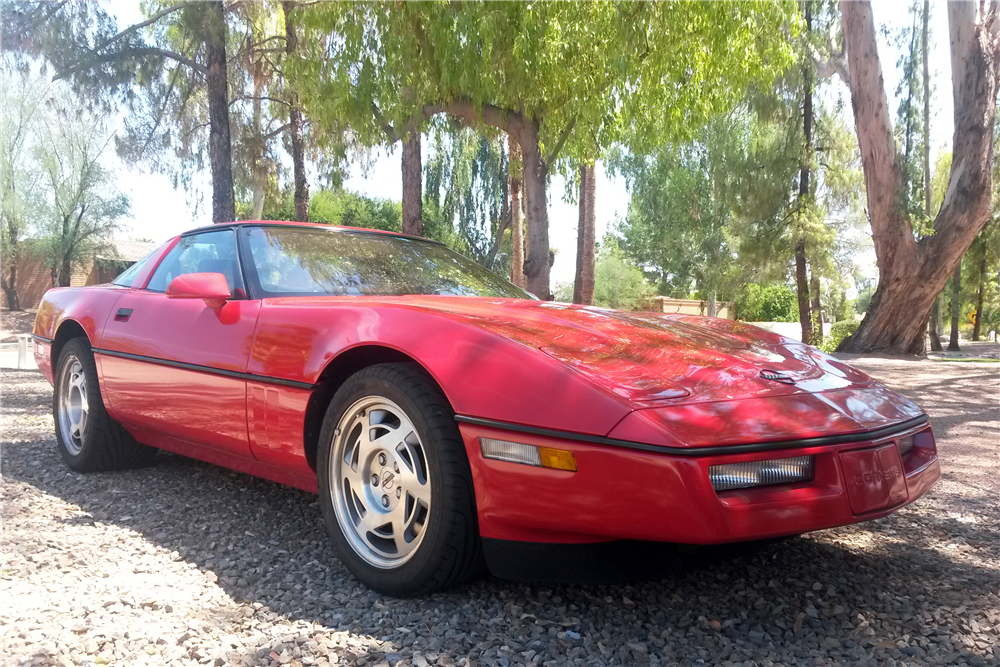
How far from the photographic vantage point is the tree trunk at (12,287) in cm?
2691

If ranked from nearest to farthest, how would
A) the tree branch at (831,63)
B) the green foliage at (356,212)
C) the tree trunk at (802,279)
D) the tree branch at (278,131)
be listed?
the tree branch at (831,63), the tree branch at (278,131), the tree trunk at (802,279), the green foliage at (356,212)

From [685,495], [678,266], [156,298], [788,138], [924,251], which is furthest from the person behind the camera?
[678,266]

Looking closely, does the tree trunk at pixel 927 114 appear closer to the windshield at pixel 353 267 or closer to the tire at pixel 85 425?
the windshield at pixel 353 267

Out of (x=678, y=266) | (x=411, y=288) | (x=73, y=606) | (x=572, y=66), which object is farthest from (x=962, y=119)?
(x=678, y=266)

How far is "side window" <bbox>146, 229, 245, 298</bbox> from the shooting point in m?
3.20

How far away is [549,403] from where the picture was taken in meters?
1.95

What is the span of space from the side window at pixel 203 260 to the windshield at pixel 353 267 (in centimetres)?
9

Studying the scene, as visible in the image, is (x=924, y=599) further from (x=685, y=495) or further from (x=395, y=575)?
(x=395, y=575)

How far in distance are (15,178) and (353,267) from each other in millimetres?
26857

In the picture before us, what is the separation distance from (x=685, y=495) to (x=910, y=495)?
78 centimetres

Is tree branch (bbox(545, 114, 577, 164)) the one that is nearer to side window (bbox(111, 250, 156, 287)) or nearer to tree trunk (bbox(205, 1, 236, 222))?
side window (bbox(111, 250, 156, 287))

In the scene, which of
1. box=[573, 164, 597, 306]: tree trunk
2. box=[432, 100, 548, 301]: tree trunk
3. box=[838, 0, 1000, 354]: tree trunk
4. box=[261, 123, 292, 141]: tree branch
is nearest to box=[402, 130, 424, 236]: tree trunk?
box=[432, 100, 548, 301]: tree trunk

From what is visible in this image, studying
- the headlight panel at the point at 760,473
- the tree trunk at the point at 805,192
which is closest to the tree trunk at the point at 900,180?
the tree trunk at the point at 805,192

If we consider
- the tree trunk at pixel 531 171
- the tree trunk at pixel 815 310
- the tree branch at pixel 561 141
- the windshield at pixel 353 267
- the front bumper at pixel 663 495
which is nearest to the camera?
the front bumper at pixel 663 495
